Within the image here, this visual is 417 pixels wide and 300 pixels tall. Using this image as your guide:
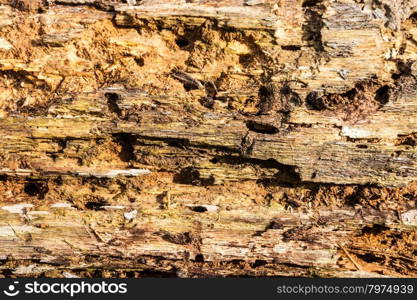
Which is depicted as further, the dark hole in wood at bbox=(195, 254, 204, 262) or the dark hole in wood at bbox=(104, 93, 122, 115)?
the dark hole in wood at bbox=(195, 254, 204, 262)

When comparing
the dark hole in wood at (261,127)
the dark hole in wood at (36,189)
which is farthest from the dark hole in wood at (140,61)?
the dark hole in wood at (36,189)

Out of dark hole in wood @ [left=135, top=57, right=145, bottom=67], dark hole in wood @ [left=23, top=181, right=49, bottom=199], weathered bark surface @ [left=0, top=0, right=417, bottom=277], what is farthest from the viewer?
dark hole in wood @ [left=23, top=181, right=49, bottom=199]

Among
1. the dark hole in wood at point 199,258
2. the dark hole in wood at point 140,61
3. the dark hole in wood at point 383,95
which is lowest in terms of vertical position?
the dark hole in wood at point 199,258

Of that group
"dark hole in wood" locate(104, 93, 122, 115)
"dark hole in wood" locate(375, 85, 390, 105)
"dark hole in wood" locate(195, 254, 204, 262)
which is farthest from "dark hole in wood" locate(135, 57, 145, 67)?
"dark hole in wood" locate(375, 85, 390, 105)

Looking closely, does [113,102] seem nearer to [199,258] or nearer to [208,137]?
[208,137]

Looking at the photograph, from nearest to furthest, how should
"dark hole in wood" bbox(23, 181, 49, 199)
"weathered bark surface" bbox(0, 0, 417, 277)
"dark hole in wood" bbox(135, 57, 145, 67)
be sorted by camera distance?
"weathered bark surface" bbox(0, 0, 417, 277) → "dark hole in wood" bbox(135, 57, 145, 67) → "dark hole in wood" bbox(23, 181, 49, 199)

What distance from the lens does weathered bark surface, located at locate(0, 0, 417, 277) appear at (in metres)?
4.36

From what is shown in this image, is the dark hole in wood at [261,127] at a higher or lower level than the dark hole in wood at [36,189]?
higher

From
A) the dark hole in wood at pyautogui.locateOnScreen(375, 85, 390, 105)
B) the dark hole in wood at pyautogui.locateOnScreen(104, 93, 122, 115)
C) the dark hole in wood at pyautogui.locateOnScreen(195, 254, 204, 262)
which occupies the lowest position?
the dark hole in wood at pyautogui.locateOnScreen(195, 254, 204, 262)

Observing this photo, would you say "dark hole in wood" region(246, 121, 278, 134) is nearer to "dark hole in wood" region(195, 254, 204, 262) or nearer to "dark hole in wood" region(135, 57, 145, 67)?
"dark hole in wood" region(135, 57, 145, 67)

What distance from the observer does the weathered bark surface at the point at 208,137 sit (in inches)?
171

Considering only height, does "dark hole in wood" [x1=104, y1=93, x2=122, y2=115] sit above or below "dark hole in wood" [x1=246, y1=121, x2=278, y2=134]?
above

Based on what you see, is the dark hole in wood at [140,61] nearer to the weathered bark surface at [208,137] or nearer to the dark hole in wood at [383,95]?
the weathered bark surface at [208,137]

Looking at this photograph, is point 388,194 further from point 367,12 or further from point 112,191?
point 112,191
